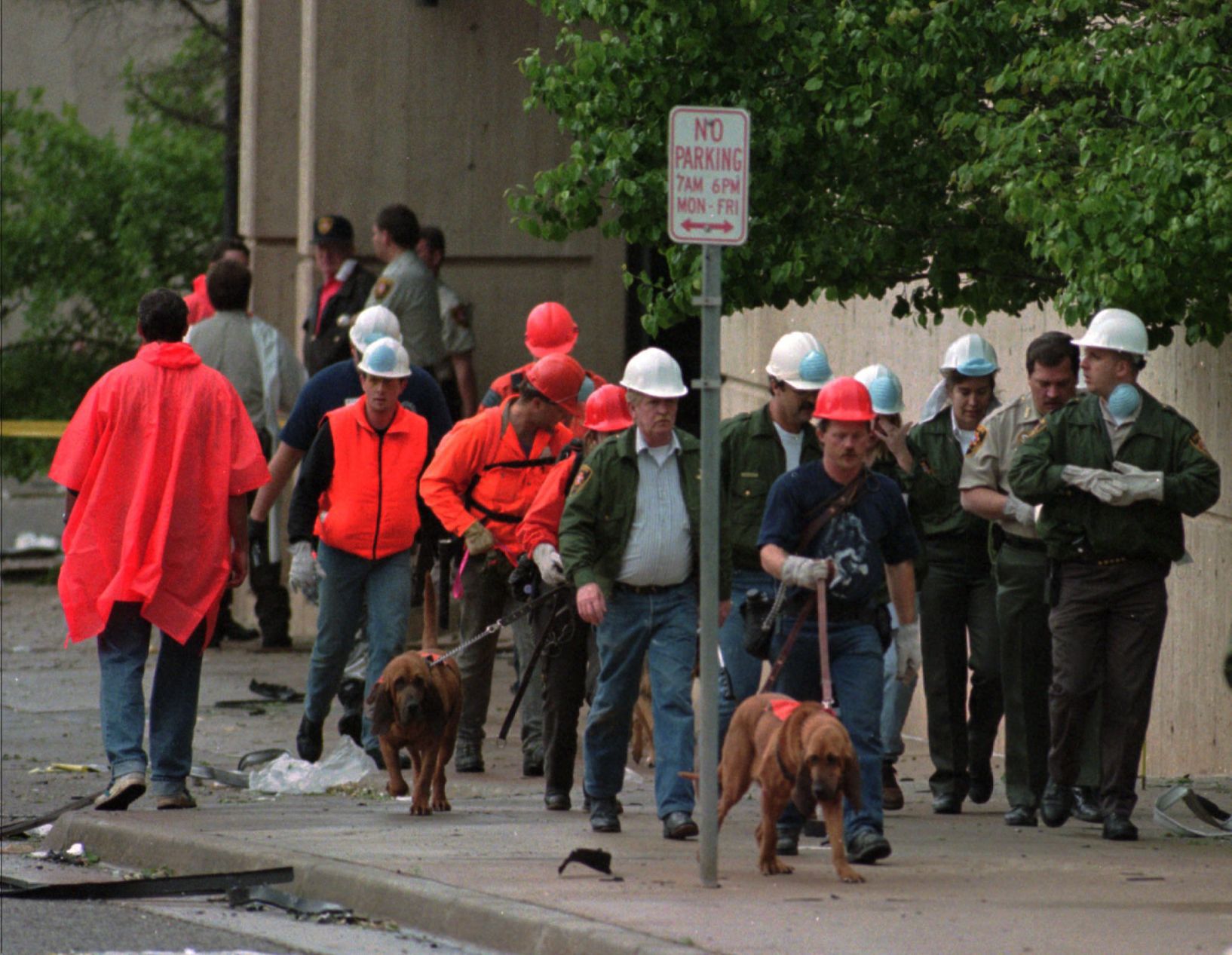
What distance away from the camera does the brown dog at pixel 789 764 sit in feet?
25.2

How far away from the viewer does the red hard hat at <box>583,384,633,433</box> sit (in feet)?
30.7

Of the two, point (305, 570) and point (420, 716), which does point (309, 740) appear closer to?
point (305, 570)

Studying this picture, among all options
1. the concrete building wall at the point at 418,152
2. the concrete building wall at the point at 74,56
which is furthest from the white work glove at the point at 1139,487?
the concrete building wall at the point at 74,56

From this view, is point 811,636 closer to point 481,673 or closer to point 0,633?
point 481,673

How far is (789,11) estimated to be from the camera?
9.67 metres

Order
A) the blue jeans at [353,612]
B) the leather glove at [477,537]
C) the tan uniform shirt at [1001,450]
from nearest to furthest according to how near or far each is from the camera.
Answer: the tan uniform shirt at [1001,450], the leather glove at [477,537], the blue jeans at [353,612]

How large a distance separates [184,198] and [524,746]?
1423cm

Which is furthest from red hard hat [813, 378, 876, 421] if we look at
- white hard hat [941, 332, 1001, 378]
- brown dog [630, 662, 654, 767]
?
brown dog [630, 662, 654, 767]

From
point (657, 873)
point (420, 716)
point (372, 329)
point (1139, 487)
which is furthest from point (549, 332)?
point (657, 873)

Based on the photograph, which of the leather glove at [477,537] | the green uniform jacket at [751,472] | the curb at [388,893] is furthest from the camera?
the leather glove at [477,537]

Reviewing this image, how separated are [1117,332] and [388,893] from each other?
3.41m

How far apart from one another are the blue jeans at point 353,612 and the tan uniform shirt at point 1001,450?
2.69 m

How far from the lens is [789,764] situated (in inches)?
309

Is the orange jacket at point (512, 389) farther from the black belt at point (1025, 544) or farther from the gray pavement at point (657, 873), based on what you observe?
the black belt at point (1025, 544)
